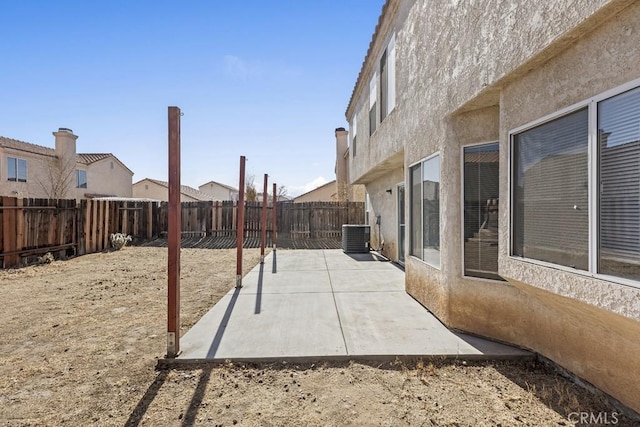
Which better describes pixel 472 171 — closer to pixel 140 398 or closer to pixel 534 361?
pixel 534 361

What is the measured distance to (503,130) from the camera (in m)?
3.31

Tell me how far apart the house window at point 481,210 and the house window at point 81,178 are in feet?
92.6

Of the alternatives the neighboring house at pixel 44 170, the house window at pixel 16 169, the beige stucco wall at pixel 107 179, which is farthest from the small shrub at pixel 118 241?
the beige stucco wall at pixel 107 179

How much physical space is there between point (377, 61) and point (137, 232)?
13.0 meters

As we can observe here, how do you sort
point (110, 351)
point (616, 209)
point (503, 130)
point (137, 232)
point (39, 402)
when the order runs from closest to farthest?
point (616, 209) < point (39, 402) < point (503, 130) < point (110, 351) < point (137, 232)

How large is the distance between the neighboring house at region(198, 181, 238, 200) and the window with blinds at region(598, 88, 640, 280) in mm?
48219

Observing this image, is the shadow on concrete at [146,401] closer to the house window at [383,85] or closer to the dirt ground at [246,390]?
the dirt ground at [246,390]

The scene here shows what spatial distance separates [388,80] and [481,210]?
456 centimetres

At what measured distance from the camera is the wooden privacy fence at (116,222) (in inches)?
345

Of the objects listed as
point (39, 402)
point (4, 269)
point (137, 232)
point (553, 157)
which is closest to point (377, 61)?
point (553, 157)

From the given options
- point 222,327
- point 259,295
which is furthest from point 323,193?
point 222,327

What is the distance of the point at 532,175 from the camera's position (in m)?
3.00

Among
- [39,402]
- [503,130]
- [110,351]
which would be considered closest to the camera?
[39,402]

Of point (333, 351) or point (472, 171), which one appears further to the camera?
point (472, 171)
